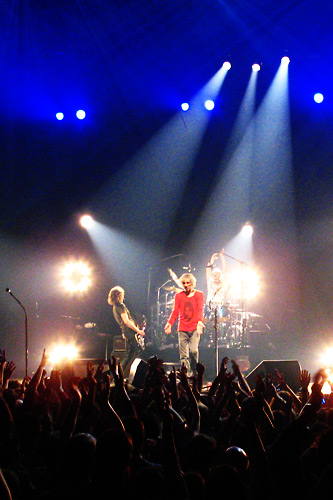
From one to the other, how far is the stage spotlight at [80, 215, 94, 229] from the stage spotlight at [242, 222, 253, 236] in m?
5.06

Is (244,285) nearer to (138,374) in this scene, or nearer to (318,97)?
(318,97)

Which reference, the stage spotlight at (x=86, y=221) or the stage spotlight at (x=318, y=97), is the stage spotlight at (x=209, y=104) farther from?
the stage spotlight at (x=86, y=221)

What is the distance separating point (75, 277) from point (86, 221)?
6.09 ft

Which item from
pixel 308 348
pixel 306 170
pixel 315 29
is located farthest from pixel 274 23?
pixel 308 348

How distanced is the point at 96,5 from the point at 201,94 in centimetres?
395

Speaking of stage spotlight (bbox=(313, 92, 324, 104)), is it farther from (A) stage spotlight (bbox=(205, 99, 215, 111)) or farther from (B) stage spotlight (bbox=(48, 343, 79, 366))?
(B) stage spotlight (bbox=(48, 343, 79, 366))

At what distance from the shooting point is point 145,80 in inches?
512

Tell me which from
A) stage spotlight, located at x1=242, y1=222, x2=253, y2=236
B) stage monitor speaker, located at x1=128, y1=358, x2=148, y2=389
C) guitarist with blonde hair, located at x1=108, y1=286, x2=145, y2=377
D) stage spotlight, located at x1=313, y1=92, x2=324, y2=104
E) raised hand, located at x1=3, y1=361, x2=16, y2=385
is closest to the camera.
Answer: raised hand, located at x1=3, y1=361, x2=16, y2=385

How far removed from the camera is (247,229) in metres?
16.9

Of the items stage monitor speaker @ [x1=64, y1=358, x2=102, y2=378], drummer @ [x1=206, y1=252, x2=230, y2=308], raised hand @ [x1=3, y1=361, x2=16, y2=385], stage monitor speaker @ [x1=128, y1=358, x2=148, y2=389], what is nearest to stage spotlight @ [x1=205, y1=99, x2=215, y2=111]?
drummer @ [x1=206, y1=252, x2=230, y2=308]

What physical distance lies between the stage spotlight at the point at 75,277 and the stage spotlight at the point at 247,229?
214 inches

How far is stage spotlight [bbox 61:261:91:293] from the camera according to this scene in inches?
640

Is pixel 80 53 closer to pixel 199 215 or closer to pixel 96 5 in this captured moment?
pixel 96 5

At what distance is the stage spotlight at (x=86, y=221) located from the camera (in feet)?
53.1
